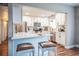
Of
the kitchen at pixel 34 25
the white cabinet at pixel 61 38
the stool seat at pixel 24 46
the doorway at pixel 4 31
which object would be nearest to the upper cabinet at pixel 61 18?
the kitchen at pixel 34 25

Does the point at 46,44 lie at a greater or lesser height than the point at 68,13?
lesser

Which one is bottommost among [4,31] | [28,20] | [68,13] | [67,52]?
[67,52]

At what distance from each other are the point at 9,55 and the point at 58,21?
82 centimetres

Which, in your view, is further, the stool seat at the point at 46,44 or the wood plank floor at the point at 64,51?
the stool seat at the point at 46,44

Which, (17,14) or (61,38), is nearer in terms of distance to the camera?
(17,14)

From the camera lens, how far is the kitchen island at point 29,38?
1.61 metres

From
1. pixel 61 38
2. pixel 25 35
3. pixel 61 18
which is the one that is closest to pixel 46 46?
pixel 61 38

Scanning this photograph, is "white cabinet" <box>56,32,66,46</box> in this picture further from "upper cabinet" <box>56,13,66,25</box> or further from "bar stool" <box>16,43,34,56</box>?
"bar stool" <box>16,43,34,56</box>

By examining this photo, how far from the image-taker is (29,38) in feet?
5.49

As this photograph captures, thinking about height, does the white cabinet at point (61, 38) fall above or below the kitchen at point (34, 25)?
below

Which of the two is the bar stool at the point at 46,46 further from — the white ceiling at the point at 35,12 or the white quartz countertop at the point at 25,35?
the white ceiling at the point at 35,12

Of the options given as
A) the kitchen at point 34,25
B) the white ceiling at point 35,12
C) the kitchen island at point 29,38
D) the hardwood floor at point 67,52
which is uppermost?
the white ceiling at point 35,12

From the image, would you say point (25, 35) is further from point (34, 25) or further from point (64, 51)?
point (64, 51)

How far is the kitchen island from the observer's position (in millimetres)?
1609
